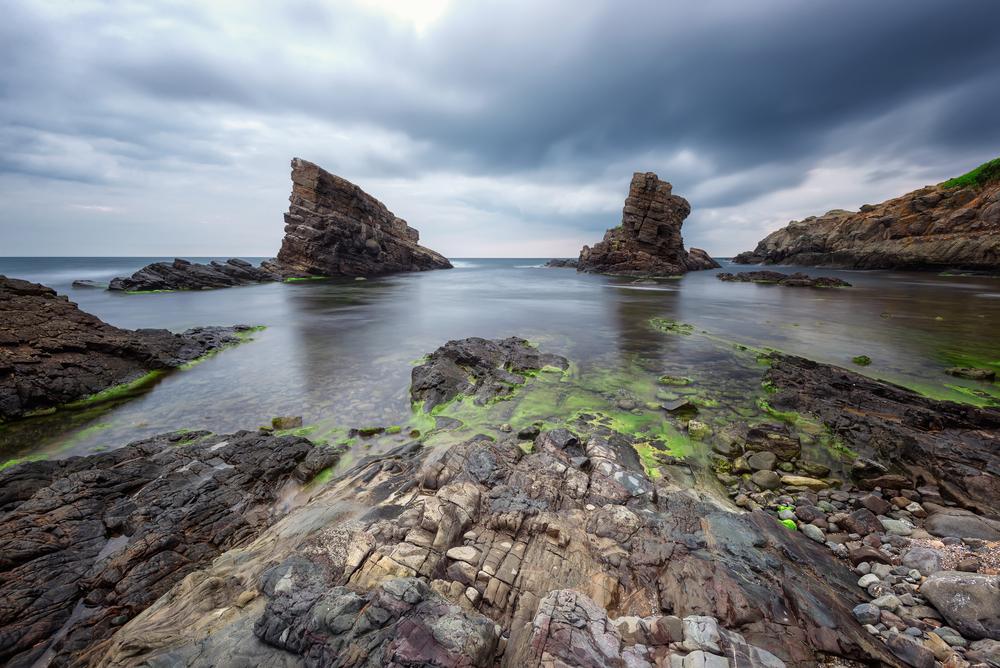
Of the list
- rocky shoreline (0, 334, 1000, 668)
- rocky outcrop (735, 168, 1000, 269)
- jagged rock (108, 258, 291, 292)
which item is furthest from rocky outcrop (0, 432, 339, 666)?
rocky outcrop (735, 168, 1000, 269)

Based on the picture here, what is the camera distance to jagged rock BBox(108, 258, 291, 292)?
143 ft

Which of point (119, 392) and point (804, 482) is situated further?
point (119, 392)

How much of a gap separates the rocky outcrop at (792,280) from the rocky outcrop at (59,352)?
6211 centimetres

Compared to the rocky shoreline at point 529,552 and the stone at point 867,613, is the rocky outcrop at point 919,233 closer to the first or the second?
the rocky shoreline at point 529,552

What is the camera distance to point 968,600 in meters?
3.37

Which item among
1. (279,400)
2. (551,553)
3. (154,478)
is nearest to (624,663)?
(551,553)

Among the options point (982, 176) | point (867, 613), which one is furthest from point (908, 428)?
point (982, 176)

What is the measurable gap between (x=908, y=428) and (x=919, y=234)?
85.9 metres

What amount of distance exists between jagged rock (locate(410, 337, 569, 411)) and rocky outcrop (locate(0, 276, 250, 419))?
9802mm

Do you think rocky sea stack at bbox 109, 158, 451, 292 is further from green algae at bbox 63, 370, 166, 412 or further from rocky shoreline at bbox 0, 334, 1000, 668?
rocky shoreline at bbox 0, 334, 1000, 668

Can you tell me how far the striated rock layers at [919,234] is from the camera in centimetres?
5366

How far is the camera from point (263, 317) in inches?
1053

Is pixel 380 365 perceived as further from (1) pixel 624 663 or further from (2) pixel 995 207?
(2) pixel 995 207

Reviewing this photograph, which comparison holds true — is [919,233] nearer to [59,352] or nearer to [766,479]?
[766,479]
